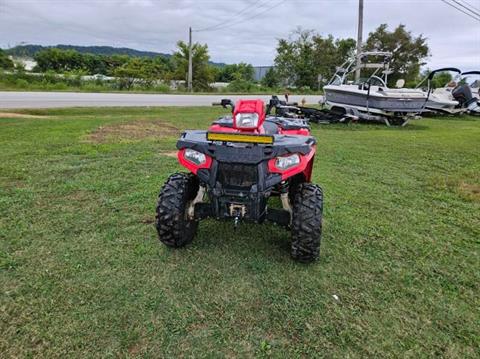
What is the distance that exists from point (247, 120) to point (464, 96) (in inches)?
648

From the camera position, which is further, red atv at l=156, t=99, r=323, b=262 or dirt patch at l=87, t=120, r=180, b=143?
dirt patch at l=87, t=120, r=180, b=143

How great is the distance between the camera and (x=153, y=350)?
6.03 ft

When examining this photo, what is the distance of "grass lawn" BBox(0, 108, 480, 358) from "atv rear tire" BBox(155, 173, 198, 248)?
0.46ft

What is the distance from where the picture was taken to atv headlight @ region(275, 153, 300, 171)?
2.49m

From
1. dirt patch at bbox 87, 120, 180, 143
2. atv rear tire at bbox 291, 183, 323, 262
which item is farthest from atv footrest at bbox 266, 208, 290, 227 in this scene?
dirt patch at bbox 87, 120, 180, 143

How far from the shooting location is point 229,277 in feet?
8.21

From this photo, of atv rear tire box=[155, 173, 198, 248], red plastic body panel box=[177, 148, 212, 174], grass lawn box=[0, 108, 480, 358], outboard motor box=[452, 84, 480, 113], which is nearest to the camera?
grass lawn box=[0, 108, 480, 358]

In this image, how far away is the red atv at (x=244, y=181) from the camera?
8.05 feet

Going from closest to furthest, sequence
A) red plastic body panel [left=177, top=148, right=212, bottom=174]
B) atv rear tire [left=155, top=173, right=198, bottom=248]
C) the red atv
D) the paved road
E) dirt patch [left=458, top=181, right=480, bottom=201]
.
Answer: the red atv → red plastic body panel [left=177, top=148, right=212, bottom=174] → atv rear tire [left=155, top=173, right=198, bottom=248] → dirt patch [left=458, top=181, right=480, bottom=201] → the paved road

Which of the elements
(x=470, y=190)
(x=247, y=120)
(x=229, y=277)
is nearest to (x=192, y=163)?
(x=247, y=120)

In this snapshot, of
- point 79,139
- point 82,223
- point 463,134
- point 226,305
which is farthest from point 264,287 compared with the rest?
point 463,134

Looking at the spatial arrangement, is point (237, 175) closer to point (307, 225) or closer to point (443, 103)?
point (307, 225)

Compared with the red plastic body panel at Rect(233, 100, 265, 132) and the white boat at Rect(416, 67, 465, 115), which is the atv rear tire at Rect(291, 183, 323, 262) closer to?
the red plastic body panel at Rect(233, 100, 265, 132)

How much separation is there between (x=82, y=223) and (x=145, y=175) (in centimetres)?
162
